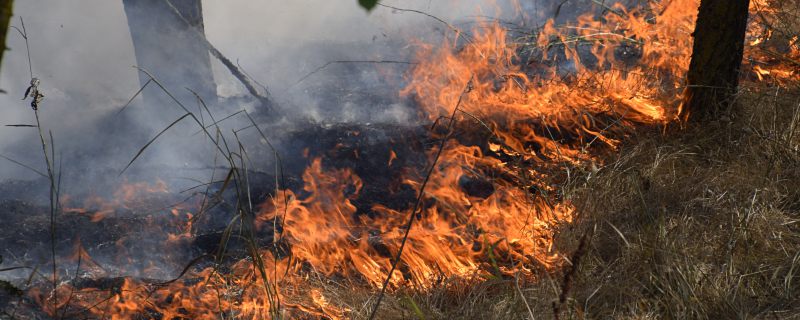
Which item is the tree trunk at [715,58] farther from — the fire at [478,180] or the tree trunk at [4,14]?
the tree trunk at [4,14]

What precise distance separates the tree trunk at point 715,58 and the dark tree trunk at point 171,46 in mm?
3173

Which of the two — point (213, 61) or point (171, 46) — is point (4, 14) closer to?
point (171, 46)

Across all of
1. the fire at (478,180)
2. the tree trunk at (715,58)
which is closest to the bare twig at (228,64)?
the fire at (478,180)

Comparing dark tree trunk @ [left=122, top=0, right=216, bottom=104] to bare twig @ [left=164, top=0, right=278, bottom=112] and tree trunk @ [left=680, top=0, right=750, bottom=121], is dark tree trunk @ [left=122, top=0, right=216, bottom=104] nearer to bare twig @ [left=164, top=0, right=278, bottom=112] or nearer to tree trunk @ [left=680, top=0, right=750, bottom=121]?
bare twig @ [left=164, top=0, right=278, bottom=112]

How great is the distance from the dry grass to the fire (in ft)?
0.54

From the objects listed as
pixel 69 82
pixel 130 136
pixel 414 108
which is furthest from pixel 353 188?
pixel 69 82

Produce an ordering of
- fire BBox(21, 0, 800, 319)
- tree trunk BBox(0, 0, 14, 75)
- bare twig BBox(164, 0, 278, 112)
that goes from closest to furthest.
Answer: tree trunk BBox(0, 0, 14, 75)
fire BBox(21, 0, 800, 319)
bare twig BBox(164, 0, 278, 112)

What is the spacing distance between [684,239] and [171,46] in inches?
142

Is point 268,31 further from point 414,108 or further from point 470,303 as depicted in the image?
point 470,303

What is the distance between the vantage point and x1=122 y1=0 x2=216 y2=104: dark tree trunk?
4617 mm

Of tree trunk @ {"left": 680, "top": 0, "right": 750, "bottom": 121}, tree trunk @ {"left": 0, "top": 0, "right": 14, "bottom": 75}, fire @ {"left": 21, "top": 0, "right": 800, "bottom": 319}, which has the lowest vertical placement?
fire @ {"left": 21, "top": 0, "right": 800, "bottom": 319}

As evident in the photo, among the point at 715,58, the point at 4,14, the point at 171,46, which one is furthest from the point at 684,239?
the point at 171,46

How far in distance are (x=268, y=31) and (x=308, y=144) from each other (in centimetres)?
291

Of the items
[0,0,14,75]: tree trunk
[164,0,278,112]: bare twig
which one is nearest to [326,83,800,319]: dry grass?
[0,0,14,75]: tree trunk
